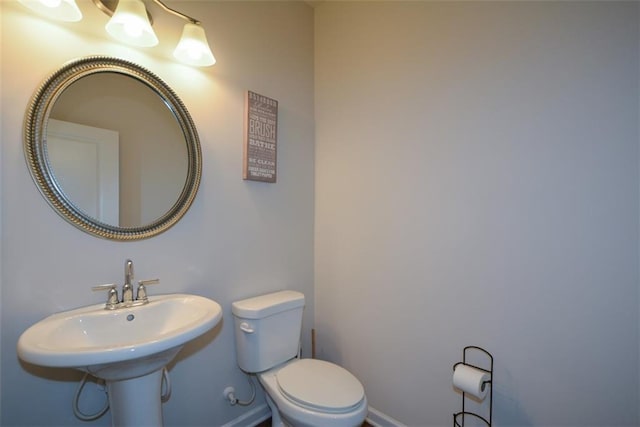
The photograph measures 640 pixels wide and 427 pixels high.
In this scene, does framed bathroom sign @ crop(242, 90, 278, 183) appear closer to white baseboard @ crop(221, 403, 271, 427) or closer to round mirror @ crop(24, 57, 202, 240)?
round mirror @ crop(24, 57, 202, 240)

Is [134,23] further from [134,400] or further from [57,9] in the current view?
[134,400]

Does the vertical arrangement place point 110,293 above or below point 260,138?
below

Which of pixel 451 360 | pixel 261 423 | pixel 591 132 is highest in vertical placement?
pixel 591 132

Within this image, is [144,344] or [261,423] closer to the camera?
[144,344]

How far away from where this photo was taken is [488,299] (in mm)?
1274

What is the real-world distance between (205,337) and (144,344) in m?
0.71

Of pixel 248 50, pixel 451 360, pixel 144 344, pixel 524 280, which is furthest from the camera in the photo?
pixel 248 50

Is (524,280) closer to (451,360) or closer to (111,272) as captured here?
(451,360)

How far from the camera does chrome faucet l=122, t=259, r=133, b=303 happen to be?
1172 mm

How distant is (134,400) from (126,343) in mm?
375

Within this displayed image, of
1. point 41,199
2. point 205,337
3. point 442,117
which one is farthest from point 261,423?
point 442,117

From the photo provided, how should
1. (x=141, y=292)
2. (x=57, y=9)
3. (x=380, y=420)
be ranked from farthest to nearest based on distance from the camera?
(x=380, y=420), (x=141, y=292), (x=57, y=9)

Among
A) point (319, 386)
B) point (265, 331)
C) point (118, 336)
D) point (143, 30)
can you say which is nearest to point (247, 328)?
point (265, 331)

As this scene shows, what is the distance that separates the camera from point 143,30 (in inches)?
45.2
